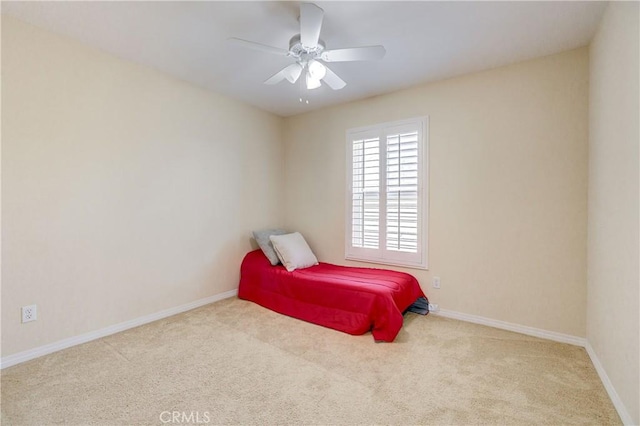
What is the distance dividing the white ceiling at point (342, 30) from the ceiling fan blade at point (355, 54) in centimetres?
22

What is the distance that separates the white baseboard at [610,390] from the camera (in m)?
1.54

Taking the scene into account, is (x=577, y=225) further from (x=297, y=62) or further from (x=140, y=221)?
(x=140, y=221)

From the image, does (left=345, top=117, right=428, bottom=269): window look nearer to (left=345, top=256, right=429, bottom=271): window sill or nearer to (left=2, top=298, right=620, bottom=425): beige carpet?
(left=345, top=256, right=429, bottom=271): window sill

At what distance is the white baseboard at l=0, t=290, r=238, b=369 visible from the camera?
2.14m

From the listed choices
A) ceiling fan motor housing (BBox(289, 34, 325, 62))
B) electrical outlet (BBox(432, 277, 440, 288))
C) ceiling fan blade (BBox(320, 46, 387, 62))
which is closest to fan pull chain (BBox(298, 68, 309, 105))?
ceiling fan motor housing (BBox(289, 34, 325, 62))

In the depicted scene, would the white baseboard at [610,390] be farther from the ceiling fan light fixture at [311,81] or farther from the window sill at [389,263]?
the ceiling fan light fixture at [311,81]

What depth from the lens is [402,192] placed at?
10.8 feet

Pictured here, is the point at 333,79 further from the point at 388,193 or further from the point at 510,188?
the point at 510,188

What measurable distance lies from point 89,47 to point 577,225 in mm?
4360

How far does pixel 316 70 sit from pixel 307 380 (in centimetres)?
227

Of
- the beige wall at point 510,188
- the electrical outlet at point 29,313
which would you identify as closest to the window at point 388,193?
the beige wall at point 510,188

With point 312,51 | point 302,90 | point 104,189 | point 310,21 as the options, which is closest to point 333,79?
point 312,51

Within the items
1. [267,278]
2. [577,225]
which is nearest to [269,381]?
[267,278]

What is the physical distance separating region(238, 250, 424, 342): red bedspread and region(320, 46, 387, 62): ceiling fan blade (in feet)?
6.25
